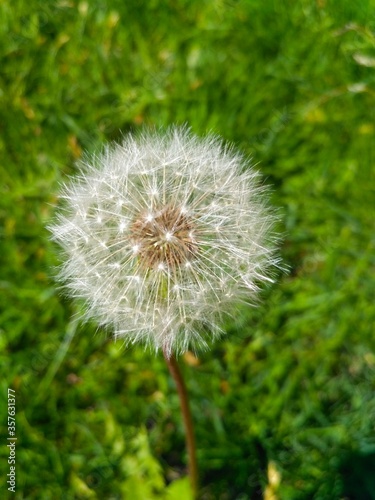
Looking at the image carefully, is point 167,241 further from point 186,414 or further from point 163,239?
point 186,414

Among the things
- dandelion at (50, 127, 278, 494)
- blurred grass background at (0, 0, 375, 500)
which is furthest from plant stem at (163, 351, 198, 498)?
blurred grass background at (0, 0, 375, 500)

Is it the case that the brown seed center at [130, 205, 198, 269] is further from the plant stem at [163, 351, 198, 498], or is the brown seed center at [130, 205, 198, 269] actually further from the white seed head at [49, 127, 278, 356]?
the plant stem at [163, 351, 198, 498]

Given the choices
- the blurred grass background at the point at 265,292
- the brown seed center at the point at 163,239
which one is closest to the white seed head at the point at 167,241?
the brown seed center at the point at 163,239

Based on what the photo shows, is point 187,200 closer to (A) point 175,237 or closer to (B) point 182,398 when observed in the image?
A: (A) point 175,237

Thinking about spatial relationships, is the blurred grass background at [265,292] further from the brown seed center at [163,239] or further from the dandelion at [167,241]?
the brown seed center at [163,239]

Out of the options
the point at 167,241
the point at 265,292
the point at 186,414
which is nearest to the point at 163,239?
A: the point at 167,241
